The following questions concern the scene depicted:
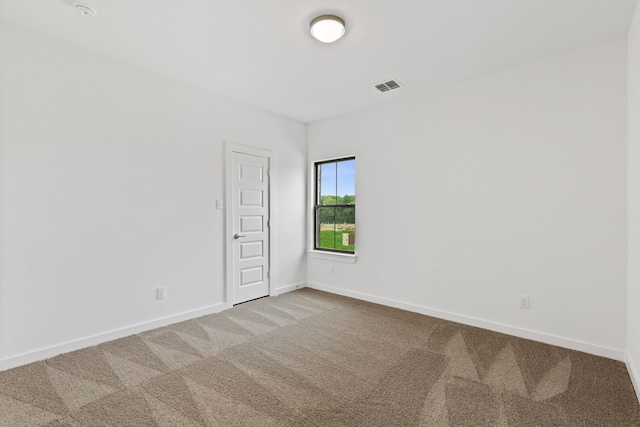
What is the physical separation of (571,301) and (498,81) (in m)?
2.24

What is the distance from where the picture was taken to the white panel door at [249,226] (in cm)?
394

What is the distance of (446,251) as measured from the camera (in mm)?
3473

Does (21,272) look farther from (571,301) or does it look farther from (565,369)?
(571,301)

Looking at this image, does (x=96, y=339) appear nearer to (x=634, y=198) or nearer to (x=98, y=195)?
(x=98, y=195)

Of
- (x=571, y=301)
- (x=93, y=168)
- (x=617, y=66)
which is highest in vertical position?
(x=617, y=66)

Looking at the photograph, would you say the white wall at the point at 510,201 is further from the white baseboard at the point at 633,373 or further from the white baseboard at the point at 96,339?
the white baseboard at the point at 96,339

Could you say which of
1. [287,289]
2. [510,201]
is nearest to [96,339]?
[287,289]

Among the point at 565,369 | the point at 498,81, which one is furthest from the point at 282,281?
the point at 498,81

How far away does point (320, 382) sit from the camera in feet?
7.18

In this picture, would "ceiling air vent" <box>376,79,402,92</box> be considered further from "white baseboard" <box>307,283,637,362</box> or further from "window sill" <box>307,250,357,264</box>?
"white baseboard" <box>307,283,637,362</box>

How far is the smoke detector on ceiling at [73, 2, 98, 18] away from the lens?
2154 mm

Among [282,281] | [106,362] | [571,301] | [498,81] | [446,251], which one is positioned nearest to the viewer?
[106,362]

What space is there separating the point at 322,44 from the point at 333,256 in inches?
113

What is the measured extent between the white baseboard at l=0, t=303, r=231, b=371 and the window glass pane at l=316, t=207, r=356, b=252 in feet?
6.35
